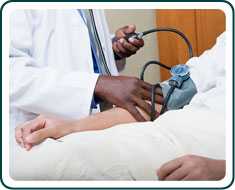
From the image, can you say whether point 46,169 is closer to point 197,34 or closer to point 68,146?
point 68,146

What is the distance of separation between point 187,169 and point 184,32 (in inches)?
43.9

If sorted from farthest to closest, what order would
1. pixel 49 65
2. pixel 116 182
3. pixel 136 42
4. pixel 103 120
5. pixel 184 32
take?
pixel 184 32, pixel 136 42, pixel 49 65, pixel 103 120, pixel 116 182

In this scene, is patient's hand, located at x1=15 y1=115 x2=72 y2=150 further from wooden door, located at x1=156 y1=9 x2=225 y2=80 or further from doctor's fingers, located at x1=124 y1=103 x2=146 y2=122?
wooden door, located at x1=156 y1=9 x2=225 y2=80

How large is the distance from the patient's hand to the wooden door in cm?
89

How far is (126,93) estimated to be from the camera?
0.94 meters

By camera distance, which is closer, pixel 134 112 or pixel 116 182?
pixel 116 182

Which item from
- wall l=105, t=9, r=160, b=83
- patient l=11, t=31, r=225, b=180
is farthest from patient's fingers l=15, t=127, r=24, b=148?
wall l=105, t=9, r=160, b=83

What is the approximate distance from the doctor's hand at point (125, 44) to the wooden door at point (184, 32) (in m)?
0.32

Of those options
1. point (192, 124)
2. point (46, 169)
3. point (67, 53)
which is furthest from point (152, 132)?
point (67, 53)

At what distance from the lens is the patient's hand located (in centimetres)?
78

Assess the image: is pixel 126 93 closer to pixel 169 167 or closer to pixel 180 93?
pixel 180 93

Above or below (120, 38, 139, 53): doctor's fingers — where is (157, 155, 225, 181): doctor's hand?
below

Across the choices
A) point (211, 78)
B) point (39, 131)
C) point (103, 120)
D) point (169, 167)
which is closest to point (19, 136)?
point (39, 131)

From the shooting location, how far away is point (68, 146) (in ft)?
2.32
